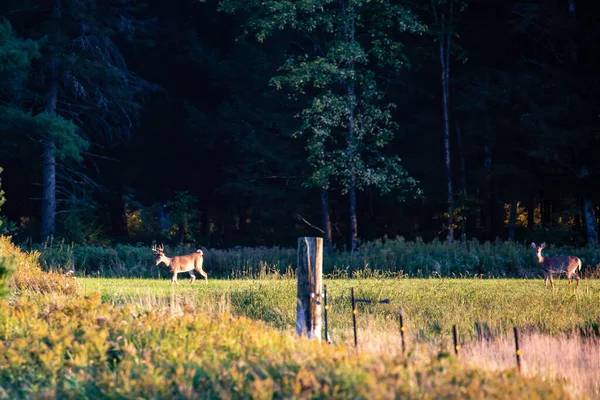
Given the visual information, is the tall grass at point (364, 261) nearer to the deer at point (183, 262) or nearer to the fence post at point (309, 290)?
the deer at point (183, 262)

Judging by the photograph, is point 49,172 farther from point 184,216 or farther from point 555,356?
point 555,356

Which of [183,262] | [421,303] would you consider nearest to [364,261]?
[183,262]

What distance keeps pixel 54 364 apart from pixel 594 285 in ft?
45.2

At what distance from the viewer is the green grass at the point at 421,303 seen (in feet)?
45.8

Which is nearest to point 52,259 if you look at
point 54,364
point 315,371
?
point 54,364

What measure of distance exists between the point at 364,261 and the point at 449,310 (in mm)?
8340

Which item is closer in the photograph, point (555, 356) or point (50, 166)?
point (555, 356)

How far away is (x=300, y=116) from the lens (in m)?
31.3

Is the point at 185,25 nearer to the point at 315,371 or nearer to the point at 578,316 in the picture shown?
the point at 578,316

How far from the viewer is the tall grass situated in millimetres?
23125

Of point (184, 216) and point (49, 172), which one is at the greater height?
point (49, 172)

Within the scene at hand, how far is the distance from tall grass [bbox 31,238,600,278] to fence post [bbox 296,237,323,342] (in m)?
11.0

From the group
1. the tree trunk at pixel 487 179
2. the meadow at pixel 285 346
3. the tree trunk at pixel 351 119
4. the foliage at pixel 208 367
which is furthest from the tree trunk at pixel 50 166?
the foliage at pixel 208 367

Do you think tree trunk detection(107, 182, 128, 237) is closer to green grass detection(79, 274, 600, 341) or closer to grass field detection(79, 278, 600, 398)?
grass field detection(79, 278, 600, 398)
